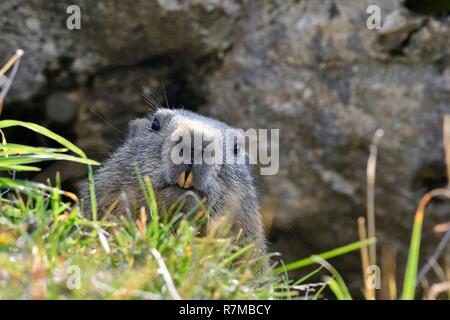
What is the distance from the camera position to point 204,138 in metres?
5.36

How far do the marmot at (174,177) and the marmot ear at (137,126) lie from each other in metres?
0.02

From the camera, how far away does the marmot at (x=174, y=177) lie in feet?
17.1

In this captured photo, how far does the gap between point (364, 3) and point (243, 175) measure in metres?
2.73

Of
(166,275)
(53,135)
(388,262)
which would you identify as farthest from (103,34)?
(166,275)

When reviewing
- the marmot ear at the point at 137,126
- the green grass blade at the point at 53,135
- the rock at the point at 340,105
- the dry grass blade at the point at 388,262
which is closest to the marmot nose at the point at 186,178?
the green grass blade at the point at 53,135

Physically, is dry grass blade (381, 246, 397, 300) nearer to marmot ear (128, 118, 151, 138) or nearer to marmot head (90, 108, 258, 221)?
marmot head (90, 108, 258, 221)

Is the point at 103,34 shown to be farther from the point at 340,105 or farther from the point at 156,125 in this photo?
the point at 340,105

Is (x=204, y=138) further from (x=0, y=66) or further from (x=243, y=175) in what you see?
(x=0, y=66)

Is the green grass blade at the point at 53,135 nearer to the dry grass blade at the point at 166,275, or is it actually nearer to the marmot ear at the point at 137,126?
the dry grass blade at the point at 166,275

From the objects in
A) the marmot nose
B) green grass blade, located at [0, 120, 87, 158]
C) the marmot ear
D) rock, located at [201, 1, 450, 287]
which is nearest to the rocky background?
rock, located at [201, 1, 450, 287]

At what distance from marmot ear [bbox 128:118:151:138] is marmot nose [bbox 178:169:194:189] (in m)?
1.48

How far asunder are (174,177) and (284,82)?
338 cm
